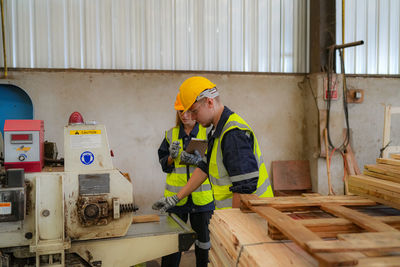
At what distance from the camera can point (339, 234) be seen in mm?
938

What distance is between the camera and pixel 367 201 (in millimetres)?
1566

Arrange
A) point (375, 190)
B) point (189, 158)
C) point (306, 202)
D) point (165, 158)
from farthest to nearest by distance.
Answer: point (165, 158) → point (189, 158) → point (375, 190) → point (306, 202)

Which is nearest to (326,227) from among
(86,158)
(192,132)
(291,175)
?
(86,158)

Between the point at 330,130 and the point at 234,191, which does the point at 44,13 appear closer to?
the point at 234,191

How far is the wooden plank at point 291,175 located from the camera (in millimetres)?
4570

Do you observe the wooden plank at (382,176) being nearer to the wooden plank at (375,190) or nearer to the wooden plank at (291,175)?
the wooden plank at (375,190)

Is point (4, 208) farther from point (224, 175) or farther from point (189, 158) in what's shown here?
point (189, 158)

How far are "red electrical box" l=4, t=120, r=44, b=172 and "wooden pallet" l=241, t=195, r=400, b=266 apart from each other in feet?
4.12

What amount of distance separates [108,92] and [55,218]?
2431mm

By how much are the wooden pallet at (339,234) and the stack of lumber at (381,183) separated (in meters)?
0.14

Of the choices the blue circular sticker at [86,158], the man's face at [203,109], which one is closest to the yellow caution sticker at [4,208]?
the blue circular sticker at [86,158]

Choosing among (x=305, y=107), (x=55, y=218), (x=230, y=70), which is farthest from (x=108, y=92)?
(x=305, y=107)

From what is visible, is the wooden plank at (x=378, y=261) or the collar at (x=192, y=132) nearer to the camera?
the wooden plank at (x=378, y=261)

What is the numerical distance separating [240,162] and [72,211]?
1.04 m
